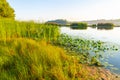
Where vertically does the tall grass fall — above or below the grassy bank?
above

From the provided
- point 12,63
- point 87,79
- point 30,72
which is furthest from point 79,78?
point 12,63

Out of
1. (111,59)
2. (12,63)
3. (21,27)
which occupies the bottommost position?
(111,59)

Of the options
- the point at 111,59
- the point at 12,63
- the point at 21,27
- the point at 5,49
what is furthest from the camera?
the point at 21,27

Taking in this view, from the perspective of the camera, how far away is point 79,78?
240 inches

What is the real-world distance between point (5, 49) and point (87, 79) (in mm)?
3163

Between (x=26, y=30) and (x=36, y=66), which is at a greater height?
(x=26, y=30)

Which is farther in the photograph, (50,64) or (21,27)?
(21,27)

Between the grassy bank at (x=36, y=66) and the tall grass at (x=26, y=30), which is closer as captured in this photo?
the grassy bank at (x=36, y=66)

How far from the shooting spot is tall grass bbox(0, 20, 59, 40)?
41.0 feet

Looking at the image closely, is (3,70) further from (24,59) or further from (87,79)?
(87,79)

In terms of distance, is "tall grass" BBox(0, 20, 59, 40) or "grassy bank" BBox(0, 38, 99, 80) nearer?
"grassy bank" BBox(0, 38, 99, 80)

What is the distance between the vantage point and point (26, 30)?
14.1 meters

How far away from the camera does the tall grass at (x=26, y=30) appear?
1248 cm

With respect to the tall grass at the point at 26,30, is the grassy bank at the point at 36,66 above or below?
below
